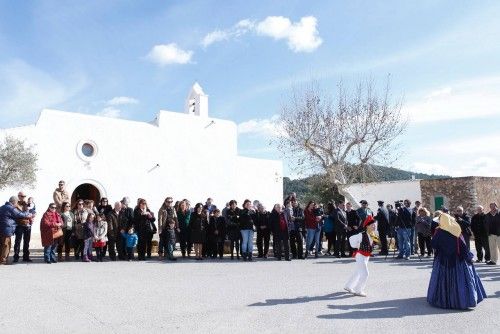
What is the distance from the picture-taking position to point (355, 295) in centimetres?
813

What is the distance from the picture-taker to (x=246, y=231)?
14.1 m

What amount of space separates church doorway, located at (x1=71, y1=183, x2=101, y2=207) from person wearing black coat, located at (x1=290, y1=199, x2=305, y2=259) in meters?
12.5

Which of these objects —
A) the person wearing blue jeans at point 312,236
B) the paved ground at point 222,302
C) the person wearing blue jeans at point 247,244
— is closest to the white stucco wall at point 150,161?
the person wearing blue jeans at point 247,244

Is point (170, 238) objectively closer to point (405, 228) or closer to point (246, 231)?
point (246, 231)

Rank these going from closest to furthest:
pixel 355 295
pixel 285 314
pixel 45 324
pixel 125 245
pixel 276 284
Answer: pixel 45 324 → pixel 285 314 → pixel 355 295 → pixel 276 284 → pixel 125 245

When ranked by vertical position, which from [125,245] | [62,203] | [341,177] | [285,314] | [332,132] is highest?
[332,132]

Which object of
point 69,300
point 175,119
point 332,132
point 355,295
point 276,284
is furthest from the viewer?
point 175,119

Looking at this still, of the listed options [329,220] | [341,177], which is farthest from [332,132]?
[329,220]

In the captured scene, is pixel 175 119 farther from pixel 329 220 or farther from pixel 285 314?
pixel 285 314

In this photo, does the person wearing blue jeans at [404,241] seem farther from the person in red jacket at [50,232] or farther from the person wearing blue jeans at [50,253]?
the person wearing blue jeans at [50,253]

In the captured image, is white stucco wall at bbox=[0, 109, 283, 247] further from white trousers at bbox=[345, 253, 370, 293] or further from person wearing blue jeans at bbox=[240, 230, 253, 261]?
white trousers at bbox=[345, 253, 370, 293]

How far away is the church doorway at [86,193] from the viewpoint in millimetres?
23502

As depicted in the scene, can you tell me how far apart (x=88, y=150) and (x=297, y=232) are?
13536 millimetres

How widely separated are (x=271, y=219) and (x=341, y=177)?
658 cm
